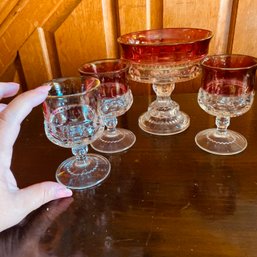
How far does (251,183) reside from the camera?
0.43 metres

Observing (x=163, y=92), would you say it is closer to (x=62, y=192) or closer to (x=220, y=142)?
(x=220, y=142)

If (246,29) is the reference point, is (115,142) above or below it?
below

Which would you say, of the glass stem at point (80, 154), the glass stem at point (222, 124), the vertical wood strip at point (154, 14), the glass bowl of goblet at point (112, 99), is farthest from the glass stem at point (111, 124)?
the vertical wood strip at point (154, 14)

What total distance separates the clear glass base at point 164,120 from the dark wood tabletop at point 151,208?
0.10 feet

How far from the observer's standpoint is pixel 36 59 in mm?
808

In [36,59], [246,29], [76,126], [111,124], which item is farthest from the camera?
[36,59]

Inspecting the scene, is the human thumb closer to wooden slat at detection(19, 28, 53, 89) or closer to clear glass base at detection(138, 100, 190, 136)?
clear glass base at detection(138, 100, 190, 136)

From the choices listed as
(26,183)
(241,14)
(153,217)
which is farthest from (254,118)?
(26,183)

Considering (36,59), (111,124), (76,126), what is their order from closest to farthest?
(76,126), (111,124), (36,59)

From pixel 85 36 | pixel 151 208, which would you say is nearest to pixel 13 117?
pixel 151 208

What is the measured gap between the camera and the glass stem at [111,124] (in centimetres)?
57

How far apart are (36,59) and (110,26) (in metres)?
0.23

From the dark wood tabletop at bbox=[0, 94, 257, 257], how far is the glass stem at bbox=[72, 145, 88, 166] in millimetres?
44

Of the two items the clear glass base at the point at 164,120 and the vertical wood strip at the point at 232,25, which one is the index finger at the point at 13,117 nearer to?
the clear glass base at the point at 164,120
